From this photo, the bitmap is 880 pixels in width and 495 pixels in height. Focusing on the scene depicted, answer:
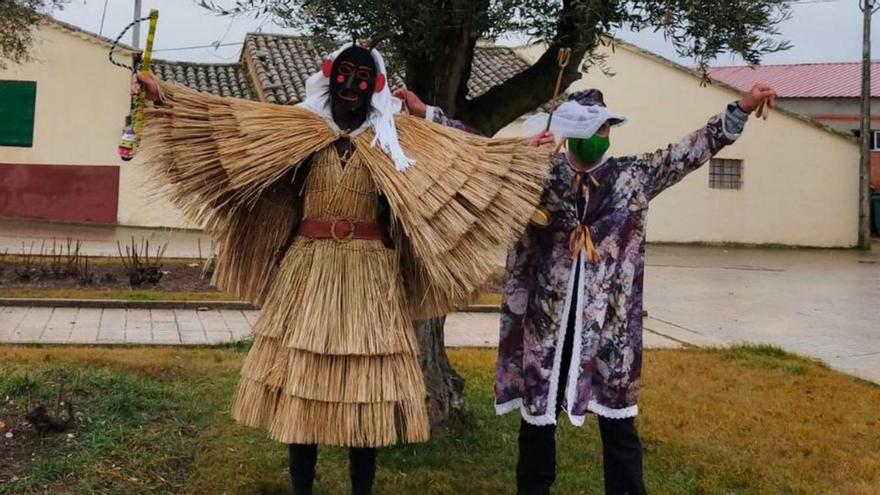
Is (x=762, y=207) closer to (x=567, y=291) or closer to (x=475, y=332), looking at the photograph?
(x=475, y=332)

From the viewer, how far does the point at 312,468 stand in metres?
3.22

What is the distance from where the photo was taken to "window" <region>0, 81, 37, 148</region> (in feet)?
56.3

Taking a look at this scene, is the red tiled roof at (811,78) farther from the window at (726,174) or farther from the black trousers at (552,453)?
the black trousers at (552,453)

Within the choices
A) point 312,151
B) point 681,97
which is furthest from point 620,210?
point 681,97

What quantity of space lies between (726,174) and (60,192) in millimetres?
15471

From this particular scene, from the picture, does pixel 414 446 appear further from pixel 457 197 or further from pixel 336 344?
pixel 457 197

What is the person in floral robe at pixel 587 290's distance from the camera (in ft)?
10.7

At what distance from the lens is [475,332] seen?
8.36 metres

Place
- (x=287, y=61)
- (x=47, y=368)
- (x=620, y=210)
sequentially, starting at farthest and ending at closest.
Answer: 1. (x=287, y=61)
2. (x=47, y=368)
3. (x=620, y=210)

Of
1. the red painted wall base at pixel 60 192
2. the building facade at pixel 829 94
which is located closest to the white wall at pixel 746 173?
the building facade at pixel 829 94

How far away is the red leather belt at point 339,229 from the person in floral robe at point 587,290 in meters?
0.59

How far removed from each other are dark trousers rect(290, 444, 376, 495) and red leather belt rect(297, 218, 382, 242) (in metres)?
0.79

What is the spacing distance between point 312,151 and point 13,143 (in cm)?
1641

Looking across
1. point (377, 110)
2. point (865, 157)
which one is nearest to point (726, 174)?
point (865, 157)
